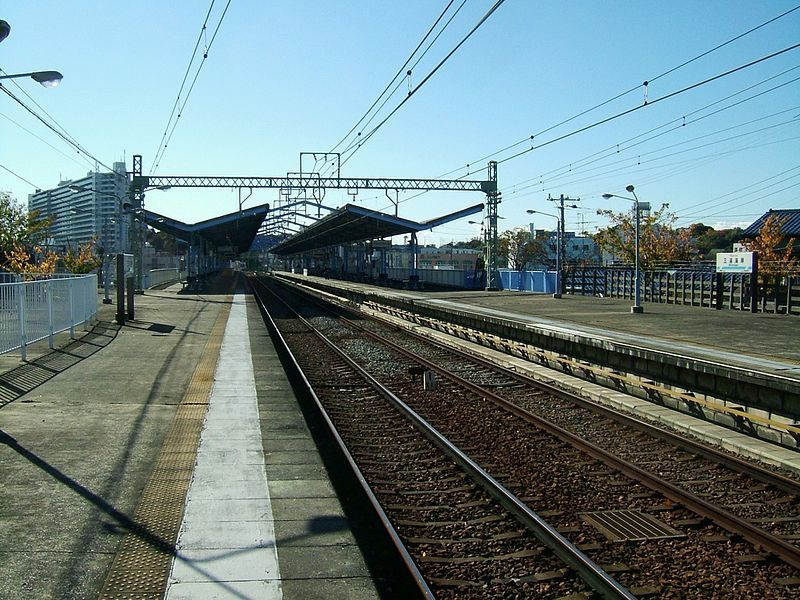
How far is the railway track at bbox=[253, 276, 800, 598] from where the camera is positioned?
17.8ft

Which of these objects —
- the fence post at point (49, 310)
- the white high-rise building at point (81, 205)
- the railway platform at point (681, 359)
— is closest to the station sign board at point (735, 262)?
the railway platform at point (681, 359)

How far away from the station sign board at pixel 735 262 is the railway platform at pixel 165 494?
23250mm

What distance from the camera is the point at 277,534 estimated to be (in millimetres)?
6020

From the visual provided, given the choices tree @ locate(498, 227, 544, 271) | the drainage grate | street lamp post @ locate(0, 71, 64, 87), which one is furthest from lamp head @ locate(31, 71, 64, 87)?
tree @ locate(498, 227, 544, 271)

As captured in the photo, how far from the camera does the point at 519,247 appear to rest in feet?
336

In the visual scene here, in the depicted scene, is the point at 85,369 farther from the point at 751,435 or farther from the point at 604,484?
the point at 751,435

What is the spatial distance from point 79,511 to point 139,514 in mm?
534

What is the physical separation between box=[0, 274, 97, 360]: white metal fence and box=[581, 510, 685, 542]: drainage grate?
468 inches

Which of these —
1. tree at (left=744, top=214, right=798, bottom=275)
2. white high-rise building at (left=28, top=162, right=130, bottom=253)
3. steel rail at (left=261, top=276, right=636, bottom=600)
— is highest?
white high-rise building at (left=28, top=162, right=130, bottom=253)

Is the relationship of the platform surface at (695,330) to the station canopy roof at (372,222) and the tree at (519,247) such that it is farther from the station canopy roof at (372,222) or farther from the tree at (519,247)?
the tree at (519,247)

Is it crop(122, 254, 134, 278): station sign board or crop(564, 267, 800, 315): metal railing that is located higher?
crop(122, 254, 134, 278): station sign board

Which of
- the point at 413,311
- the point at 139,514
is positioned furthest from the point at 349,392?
the point at 413,311

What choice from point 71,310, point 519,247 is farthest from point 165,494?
point 519,247

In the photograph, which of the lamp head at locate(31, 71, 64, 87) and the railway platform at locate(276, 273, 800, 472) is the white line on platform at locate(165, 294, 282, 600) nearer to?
the railway platform at locate(276, 273, 800, 472)
